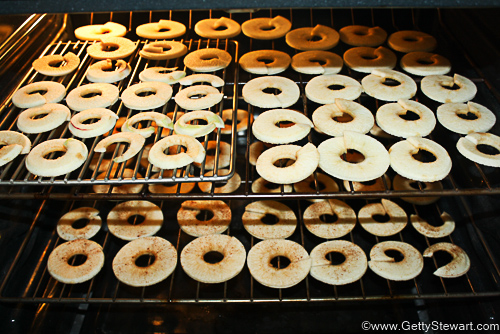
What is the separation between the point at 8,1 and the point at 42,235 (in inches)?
66.7

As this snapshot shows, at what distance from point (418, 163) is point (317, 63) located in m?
0.97

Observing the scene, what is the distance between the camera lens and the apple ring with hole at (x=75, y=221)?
2.13 metres

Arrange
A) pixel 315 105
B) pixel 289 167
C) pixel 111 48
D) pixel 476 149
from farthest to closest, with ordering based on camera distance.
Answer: pixel 315 105, pixel 111 48, pixel 476 149, pixel 289 167

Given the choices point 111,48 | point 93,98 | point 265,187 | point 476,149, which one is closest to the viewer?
point 476,149

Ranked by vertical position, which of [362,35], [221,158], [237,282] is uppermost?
[362,35]

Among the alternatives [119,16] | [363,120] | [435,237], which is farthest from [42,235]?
[435,237]

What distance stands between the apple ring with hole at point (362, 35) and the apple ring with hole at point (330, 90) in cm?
46

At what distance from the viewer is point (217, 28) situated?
2.73m

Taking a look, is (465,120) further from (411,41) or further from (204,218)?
(204,218)

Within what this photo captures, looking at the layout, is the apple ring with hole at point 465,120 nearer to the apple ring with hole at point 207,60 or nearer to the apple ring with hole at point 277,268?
the apple ring with hole at point 277,268

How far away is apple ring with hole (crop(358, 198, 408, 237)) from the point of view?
2143mm

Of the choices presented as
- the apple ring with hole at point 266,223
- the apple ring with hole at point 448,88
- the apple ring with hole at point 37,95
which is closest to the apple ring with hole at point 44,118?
the apple ring with hole at point 37,95

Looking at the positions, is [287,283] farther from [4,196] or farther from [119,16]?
[119,16]

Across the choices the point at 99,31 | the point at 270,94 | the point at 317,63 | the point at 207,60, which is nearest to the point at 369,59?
the point at 317,63
